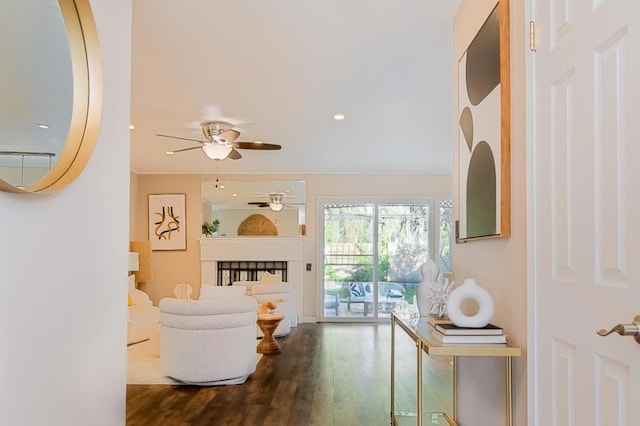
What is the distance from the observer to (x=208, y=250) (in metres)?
8.45

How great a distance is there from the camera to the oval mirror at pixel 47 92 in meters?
1.47

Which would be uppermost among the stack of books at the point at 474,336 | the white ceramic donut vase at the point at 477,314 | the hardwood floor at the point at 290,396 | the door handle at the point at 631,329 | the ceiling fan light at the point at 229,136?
the ceiling fan light at the point at 229,136

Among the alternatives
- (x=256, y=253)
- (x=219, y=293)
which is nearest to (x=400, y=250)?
(x=256, y=253)

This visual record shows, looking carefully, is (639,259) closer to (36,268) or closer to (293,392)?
(36,268)

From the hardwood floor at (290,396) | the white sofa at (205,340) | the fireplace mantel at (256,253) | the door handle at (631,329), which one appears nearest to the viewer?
the door handle at (631,329)

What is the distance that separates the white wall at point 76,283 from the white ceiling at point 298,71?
0.75 meters

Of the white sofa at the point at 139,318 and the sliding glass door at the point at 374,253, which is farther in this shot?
the sliding glass door at the point at 374,253

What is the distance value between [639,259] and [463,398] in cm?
175

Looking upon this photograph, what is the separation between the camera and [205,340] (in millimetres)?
4383

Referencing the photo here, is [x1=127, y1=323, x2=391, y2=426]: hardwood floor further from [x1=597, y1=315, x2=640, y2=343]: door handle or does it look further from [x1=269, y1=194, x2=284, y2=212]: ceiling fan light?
[x1=269, y1=194, x2=284, y2=212]: ceiling fan light

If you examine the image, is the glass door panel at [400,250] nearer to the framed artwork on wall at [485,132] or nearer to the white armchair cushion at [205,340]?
the white armchair cushion at [205,340]

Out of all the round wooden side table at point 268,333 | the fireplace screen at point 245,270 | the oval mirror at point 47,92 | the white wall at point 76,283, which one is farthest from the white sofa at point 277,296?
the oval mirror at point 47,92

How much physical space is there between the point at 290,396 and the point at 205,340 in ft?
2.97

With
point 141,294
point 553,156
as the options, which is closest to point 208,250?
point 141,294
